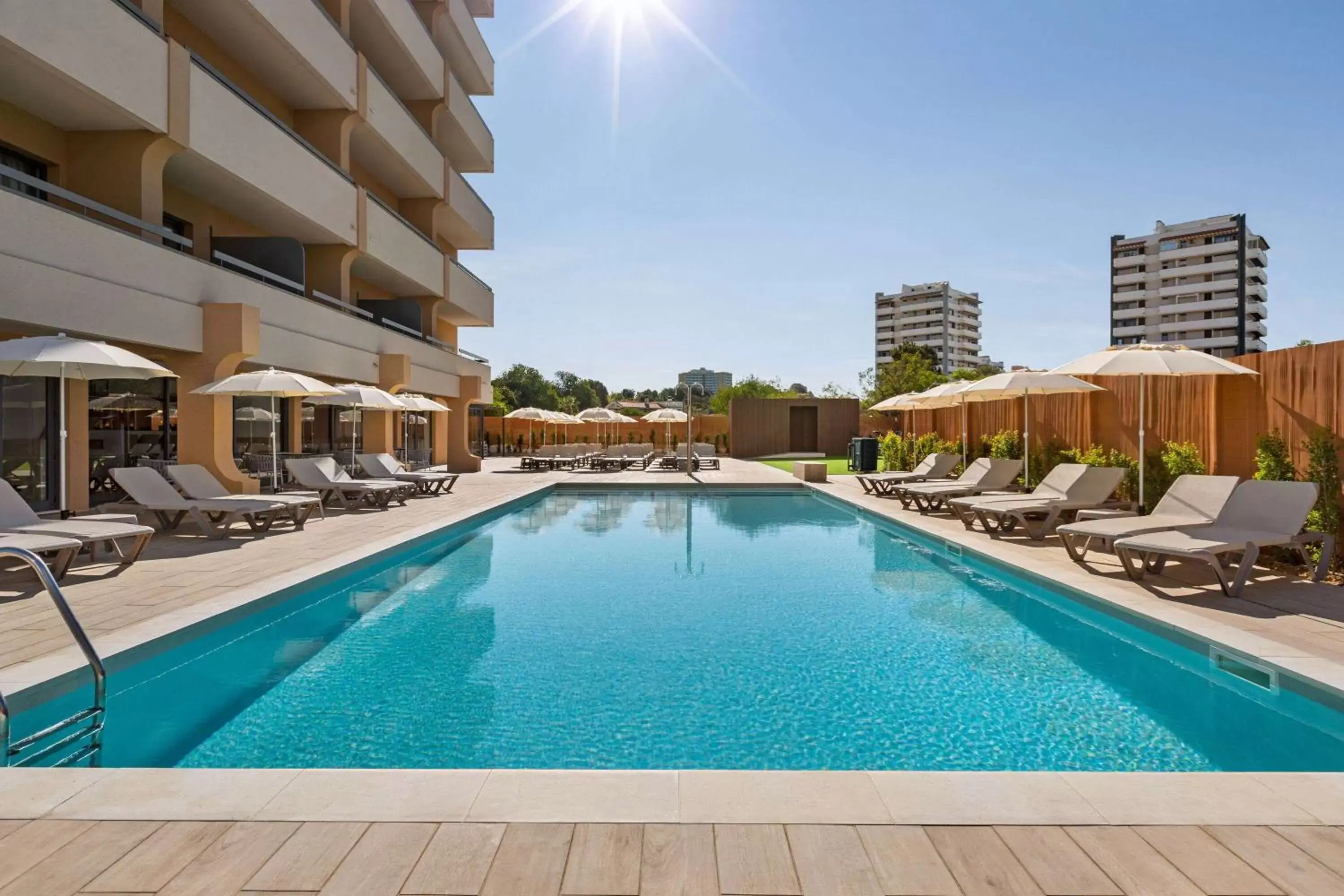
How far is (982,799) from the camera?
8.14 feet

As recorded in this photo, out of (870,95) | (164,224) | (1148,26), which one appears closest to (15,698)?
(164,224)

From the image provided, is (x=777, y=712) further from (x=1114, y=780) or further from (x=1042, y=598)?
(x=1042, y=598)

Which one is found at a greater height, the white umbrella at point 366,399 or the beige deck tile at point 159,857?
the white umbrella at point 366,399

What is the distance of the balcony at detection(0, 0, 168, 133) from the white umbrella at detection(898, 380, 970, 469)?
1224 cm

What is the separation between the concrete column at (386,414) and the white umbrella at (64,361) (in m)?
9.58

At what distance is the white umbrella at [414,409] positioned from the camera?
1523cm

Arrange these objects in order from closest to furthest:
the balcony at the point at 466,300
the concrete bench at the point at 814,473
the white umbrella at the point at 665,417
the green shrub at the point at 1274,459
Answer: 1. the green shrub at the point at 1274,459
2. the concrete bench at the point at 814,473
3. the balcony at the point at 466,300
4. the white umbrella at the point at 665,417

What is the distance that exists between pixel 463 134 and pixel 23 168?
14785mm

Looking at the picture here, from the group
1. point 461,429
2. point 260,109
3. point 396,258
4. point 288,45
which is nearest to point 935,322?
point 461,429

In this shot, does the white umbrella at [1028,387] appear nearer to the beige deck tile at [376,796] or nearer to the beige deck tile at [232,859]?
the beige deck tile at [376,796]

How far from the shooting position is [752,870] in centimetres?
204

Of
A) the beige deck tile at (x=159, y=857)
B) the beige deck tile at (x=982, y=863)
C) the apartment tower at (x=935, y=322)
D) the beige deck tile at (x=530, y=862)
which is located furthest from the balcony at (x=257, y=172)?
the apartment tower at (x=935, y=322)

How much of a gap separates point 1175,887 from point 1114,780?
724mm

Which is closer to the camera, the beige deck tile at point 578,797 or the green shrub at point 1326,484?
the beige deck tile at point 578,797
